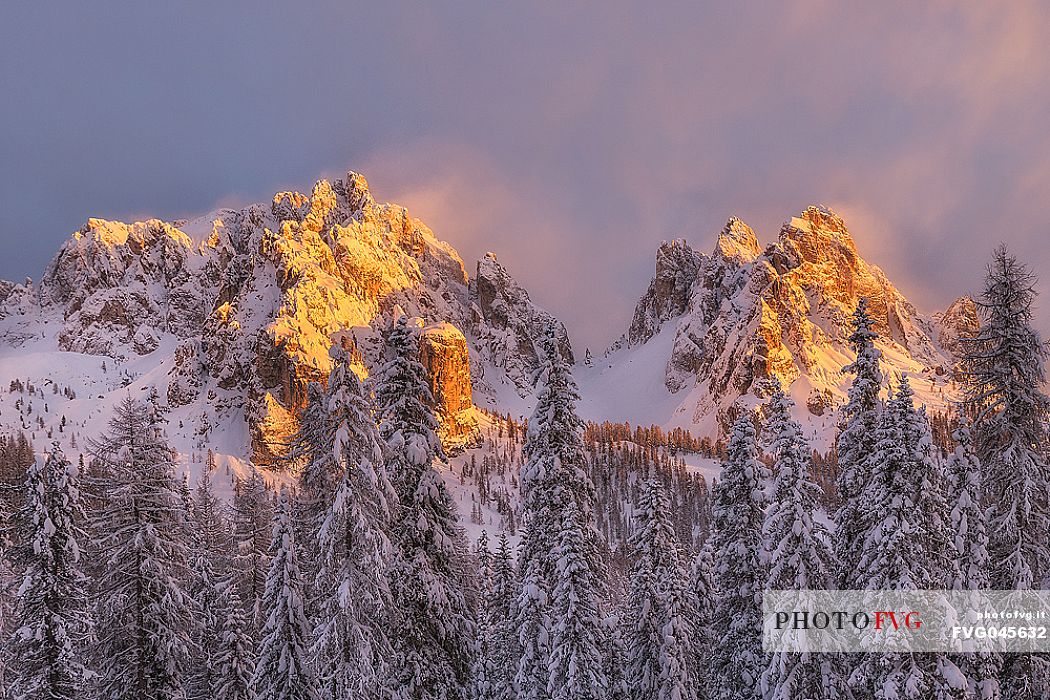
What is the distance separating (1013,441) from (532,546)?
53.2ft

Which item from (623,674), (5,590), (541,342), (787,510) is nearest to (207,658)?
(5,590)

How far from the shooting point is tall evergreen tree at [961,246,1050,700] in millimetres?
21844

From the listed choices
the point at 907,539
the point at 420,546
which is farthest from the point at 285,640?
the point at 907,539

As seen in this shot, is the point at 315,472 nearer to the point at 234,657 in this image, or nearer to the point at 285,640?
the point at 285,640

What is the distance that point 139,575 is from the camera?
80.6 feet

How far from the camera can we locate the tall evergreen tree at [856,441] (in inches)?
945

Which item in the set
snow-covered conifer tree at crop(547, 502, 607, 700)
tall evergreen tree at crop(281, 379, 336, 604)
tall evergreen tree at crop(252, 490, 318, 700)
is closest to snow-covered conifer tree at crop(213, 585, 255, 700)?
tall evergreen tree at crop(252, 490, 318, 700)

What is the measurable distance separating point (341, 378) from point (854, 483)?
59.1 feet

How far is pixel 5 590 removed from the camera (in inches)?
1041

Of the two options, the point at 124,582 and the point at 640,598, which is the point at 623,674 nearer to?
the point at 640,598

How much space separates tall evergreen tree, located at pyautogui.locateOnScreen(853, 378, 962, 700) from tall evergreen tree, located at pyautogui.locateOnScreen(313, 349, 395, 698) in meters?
15.5

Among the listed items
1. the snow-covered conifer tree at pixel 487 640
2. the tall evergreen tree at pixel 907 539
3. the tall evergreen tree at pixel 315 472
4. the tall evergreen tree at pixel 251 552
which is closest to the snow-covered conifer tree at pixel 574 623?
the tall evergreen tree at pixel 315 472

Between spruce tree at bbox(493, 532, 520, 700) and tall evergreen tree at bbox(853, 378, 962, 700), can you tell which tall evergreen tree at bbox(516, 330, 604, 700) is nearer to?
tall evergreen tree at bbox(853, 378, 962, 700)

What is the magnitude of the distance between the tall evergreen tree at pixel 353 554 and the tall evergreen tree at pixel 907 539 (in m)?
15.5
